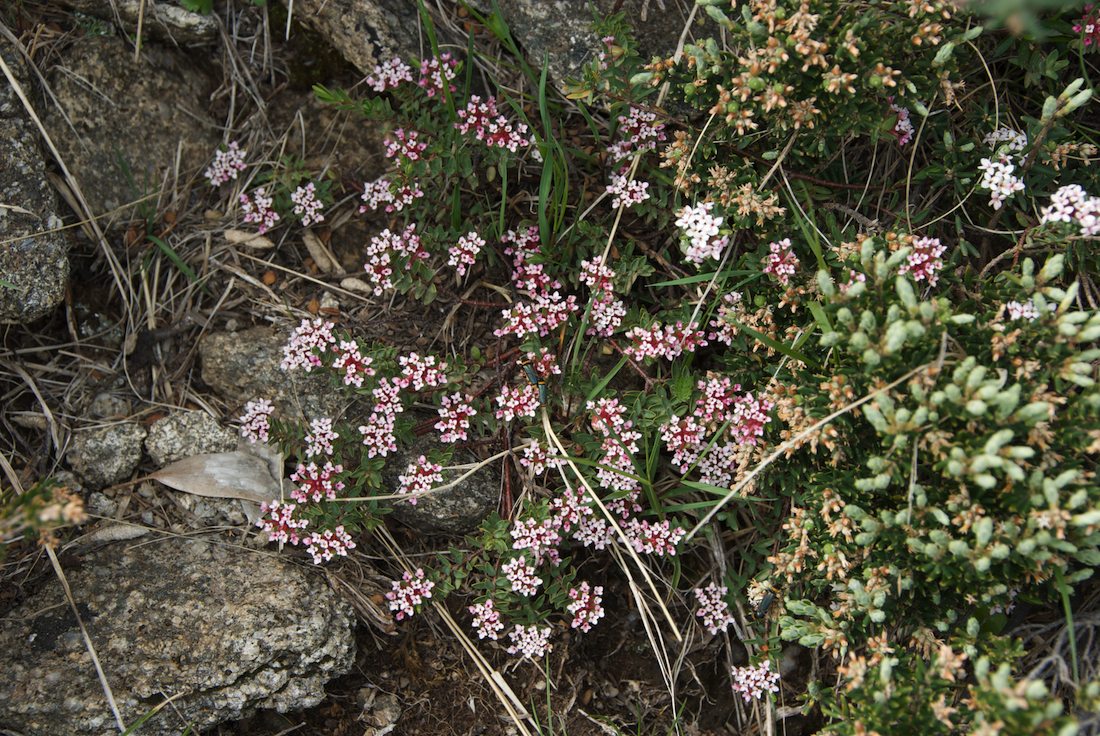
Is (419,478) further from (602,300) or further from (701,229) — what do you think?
(701,229)

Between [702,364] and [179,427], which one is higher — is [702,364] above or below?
above

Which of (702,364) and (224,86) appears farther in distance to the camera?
(224,86)

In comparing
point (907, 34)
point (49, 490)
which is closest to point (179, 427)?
point (49, 490)

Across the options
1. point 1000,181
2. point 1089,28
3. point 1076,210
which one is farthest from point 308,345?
point 1089,28

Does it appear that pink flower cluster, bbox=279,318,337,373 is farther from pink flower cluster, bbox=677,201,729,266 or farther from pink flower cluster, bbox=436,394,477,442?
pink flower cluster, bbox=677,201,729,266

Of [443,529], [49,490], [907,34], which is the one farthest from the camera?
[443,529]

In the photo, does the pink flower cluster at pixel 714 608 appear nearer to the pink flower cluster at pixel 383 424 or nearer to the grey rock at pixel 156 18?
the pink flower cluster at pixel 383 424

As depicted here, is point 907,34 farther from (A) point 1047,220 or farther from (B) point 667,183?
(B) point 667,183
